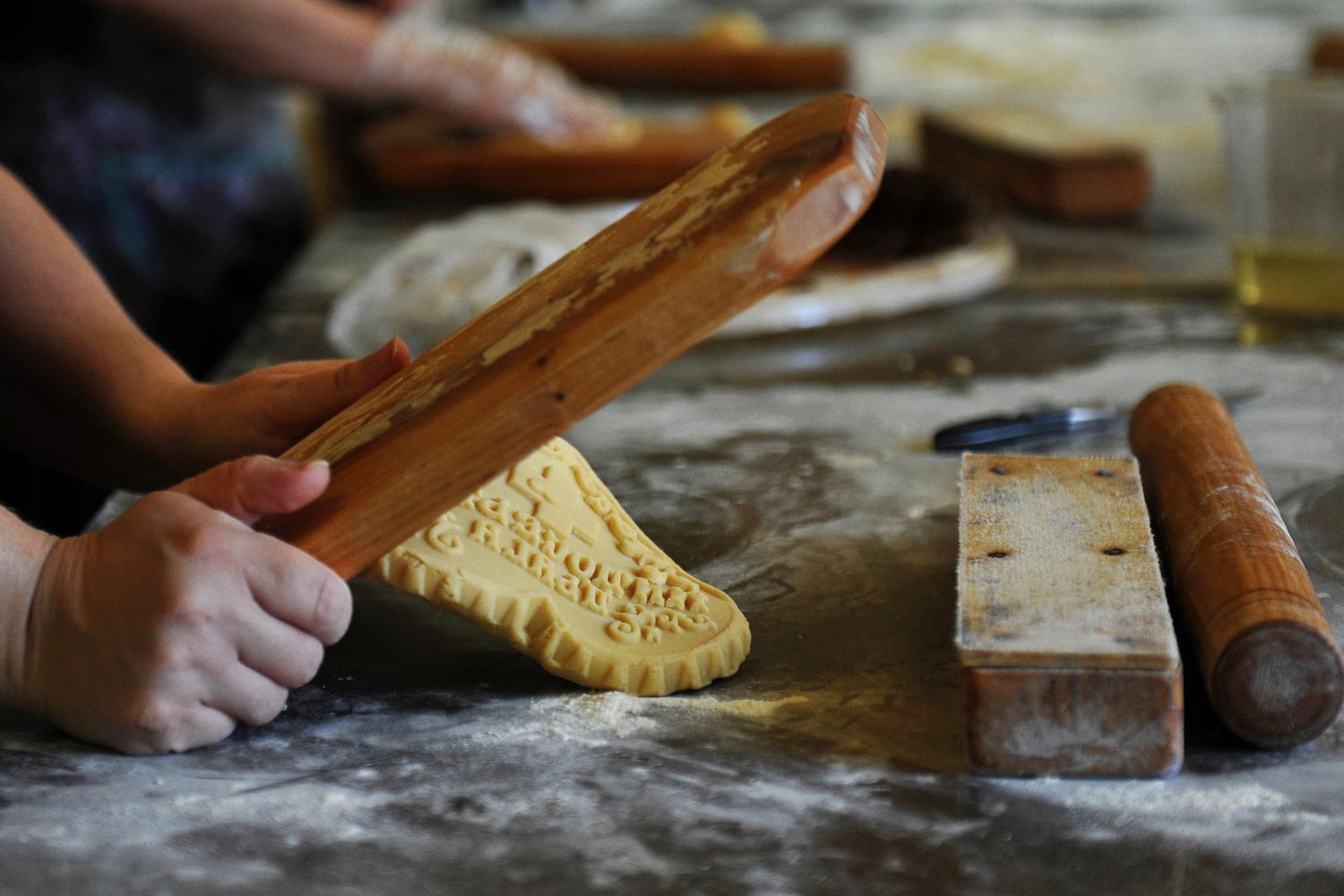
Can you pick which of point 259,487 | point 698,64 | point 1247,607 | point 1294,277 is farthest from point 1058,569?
point 698,64

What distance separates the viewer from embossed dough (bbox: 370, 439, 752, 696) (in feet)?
2.91

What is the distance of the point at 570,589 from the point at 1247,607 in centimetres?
41

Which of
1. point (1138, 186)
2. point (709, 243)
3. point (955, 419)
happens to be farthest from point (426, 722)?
point (1138, 186)

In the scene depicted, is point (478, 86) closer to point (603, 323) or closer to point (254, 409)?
point (254, 409)

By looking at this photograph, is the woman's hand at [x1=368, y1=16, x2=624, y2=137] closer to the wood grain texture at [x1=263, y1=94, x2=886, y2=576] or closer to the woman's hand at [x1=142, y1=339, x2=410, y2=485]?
the woman's hand at [x1=142, y1=339, x2=410, y2=485]

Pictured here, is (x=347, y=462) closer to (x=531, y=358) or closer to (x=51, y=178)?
(x=531, y=358)

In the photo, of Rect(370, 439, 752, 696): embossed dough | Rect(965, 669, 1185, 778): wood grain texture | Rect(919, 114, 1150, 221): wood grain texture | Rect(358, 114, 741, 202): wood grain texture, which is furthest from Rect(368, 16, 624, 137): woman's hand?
Rect(965, 669, 1185, 778): wood grain texture

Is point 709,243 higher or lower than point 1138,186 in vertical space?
higher

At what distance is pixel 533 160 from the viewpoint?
2406 mm

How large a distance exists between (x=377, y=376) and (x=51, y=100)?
1.41m

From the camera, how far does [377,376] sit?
103 centimetres

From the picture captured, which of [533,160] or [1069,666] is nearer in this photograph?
[1069,666]

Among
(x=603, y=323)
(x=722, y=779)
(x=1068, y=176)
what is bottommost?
(x=722, y=779)

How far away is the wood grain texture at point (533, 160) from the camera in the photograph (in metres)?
2.34
